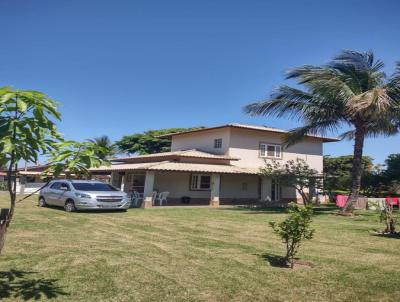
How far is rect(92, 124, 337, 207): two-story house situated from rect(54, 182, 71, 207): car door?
5.67 m

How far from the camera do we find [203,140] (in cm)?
2986

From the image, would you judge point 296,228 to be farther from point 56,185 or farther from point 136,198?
point 136,198

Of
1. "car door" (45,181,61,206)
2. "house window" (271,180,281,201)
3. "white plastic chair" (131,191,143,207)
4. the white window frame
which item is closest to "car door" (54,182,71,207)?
"car door" (45,181,61,206)

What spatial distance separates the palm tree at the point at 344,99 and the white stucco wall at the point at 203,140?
8236mm

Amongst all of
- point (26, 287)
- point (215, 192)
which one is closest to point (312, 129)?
point (215, 192)

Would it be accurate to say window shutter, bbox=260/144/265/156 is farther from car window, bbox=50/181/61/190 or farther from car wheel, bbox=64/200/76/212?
car wheel, bbox=64/200/76/212

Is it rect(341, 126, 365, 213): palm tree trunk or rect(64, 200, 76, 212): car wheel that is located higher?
rect(341, 126, 365, 213): palm tree trunk

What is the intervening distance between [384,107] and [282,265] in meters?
11.2

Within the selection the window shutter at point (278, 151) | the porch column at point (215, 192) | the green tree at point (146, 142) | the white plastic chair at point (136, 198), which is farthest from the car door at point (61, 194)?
the green tree at point (146, 142)

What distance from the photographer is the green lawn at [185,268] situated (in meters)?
5.12

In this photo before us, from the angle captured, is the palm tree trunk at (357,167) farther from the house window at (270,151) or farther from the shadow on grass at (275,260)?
the shadow on grass at (275,260)

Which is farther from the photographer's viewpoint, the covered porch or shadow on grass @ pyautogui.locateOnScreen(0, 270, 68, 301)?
the covered porch

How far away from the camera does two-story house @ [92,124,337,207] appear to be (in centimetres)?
2539

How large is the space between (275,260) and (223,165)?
1920 centimetres
